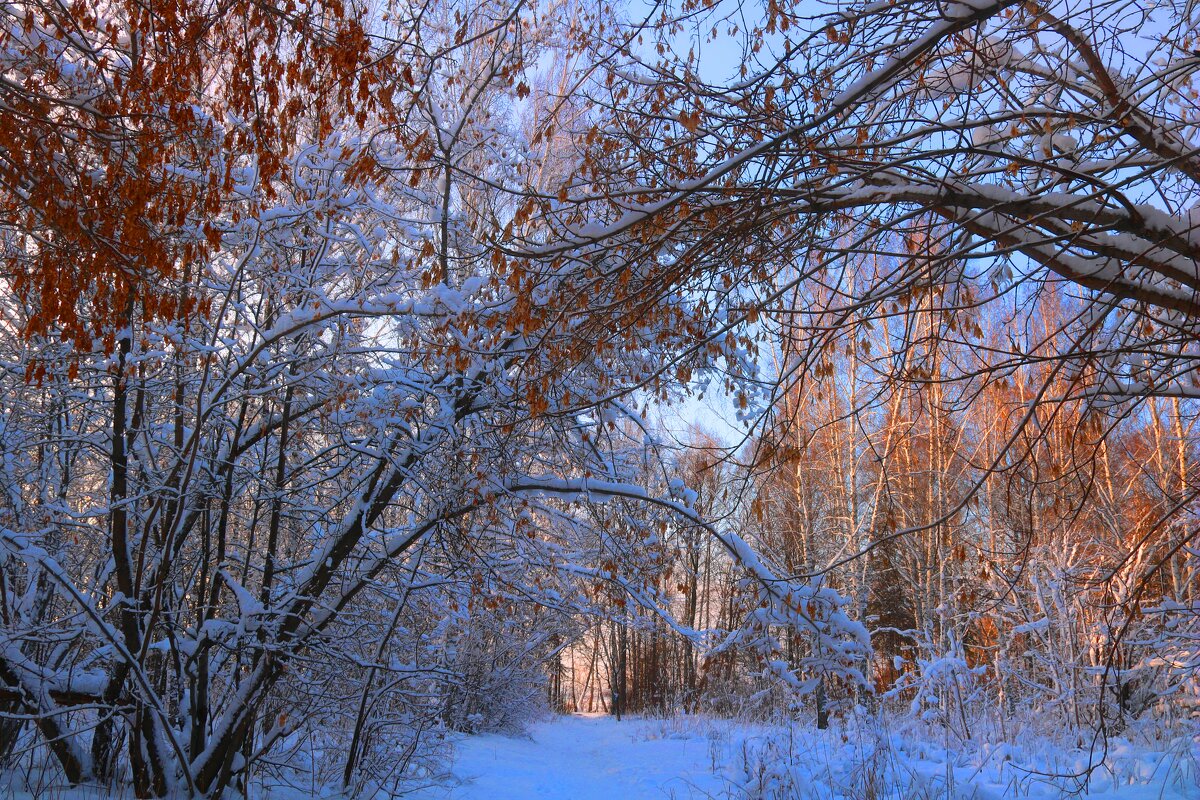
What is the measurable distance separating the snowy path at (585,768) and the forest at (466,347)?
56 cm

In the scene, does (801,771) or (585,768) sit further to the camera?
(585,768)

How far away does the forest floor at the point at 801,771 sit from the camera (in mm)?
5465

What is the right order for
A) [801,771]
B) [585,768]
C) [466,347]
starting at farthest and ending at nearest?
[585,768] → [801,771] → [466,347]

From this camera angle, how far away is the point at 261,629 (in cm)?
512

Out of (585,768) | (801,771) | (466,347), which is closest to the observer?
(466,347)

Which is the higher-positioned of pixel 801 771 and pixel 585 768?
pixel 801 771

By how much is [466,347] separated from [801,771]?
4.81 meters

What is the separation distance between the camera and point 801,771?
6.57 meters

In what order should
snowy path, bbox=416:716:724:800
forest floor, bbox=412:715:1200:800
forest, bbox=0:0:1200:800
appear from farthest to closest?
snowy path, bbox=416:716:724:800, forest floor, bbox=412:715:1200:800, forest, bbox=0:0:1200:800

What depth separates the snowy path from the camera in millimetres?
7227

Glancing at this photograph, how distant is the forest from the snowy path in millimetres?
565

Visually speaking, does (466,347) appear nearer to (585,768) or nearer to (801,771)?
(801,771)

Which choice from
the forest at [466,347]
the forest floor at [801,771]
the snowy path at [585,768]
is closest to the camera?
the forest at [466,347]

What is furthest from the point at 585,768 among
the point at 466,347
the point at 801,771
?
the point at 466,347
